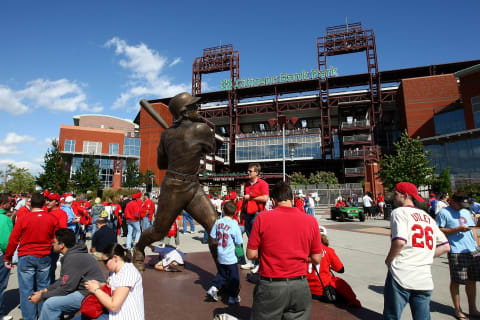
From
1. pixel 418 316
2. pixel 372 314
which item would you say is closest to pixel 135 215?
pixel 372 314

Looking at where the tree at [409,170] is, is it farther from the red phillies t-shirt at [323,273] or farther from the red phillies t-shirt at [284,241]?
the red phillies t-shirt at [284,241]

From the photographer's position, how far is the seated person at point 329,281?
3.70 m

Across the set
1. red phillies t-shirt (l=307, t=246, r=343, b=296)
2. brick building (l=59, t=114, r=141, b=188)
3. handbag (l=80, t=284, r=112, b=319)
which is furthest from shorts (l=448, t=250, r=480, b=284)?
brick building (l=59, t=114, r=141, b=188)

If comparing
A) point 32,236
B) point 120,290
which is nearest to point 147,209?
point 32,236

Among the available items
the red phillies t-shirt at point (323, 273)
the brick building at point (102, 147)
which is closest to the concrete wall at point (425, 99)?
the red phillies t-shirt at point (323, 273)

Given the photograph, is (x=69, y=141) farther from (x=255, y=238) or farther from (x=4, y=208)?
(x=255, y=238)

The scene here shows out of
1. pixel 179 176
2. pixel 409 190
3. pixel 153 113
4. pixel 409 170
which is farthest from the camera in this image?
pixel 409 170

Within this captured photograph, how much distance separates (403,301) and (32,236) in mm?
4763

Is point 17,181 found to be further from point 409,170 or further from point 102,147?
point 409,170

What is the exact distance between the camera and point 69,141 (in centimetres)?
5391

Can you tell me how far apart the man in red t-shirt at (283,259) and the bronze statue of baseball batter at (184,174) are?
7.45 feet

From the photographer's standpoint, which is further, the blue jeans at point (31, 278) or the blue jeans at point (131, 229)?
the blue jeans at point (131, 229)

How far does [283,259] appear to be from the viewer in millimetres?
2143

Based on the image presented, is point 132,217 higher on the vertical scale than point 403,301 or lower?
higher
